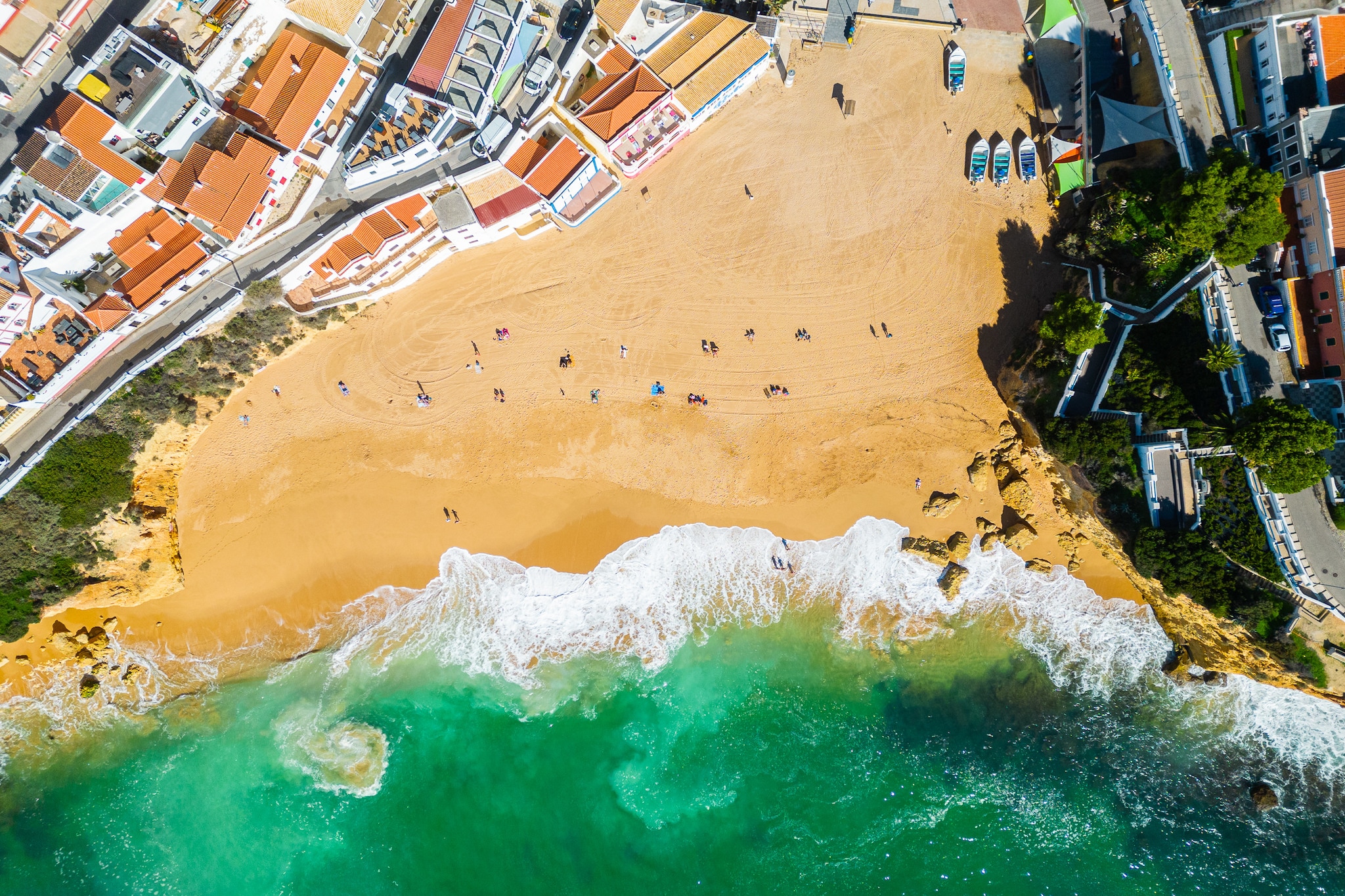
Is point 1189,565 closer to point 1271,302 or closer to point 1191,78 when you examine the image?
point 1271,302

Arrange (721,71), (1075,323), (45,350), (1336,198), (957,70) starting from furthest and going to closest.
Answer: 1. (957,70)
2. (721,71)
3. (1075,323)
4. (45,350)
5. (1336,198)

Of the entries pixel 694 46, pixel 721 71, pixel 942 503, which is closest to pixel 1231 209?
pixel 942 503

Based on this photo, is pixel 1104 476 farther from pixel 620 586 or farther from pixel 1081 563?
pixel 620 586

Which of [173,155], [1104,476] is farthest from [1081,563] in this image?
[173,155]

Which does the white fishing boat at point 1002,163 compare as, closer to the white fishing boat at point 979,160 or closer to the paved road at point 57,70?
the white fishing boat at point 979,160

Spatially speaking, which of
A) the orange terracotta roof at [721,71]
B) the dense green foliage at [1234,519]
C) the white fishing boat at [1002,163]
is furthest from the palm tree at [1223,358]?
the orange terracotta roof at [721,71]

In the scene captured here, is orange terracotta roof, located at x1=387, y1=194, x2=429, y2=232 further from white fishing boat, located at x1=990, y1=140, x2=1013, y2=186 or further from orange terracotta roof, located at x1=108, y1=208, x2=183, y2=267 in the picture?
white fishing boat, located at x1=990, y1=140, x2=1013, y2=186
